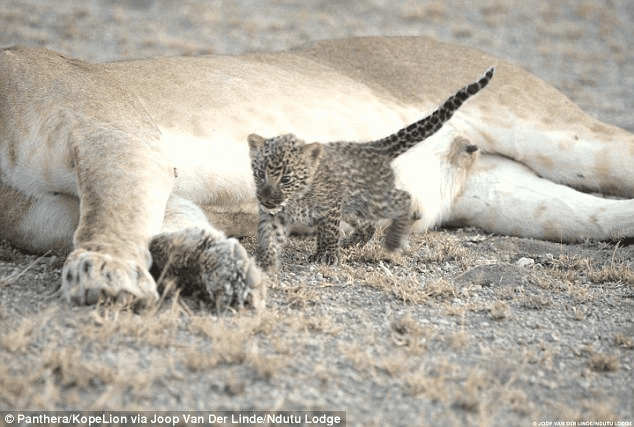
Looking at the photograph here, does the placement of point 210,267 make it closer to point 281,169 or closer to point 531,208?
point 281,169

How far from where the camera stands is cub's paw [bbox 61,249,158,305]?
3205 mm

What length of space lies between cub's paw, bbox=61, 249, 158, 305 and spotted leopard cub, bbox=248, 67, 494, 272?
80cm

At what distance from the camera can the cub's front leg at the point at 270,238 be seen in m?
4.03

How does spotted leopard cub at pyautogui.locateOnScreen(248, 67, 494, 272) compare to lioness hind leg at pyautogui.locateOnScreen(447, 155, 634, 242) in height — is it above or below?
above

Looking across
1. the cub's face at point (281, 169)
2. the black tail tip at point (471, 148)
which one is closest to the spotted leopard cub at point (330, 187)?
the cub's face at point (281, 169)

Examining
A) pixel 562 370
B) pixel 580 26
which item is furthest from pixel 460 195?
pixel 580 26

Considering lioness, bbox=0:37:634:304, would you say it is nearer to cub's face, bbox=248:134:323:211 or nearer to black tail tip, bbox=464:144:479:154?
black tail tip, bbox=464:144:479:154

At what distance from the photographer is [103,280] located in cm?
322

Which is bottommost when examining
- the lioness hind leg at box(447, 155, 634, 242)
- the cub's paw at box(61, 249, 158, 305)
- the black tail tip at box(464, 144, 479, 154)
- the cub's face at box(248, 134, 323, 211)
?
the lioness hind leg at box(447, 155, 634, 242)
